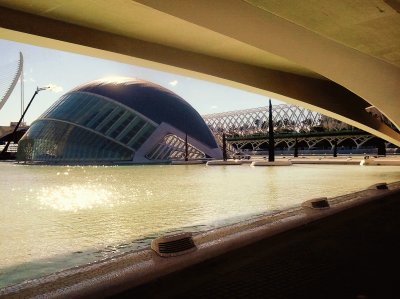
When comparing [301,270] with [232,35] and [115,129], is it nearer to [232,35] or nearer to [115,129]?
[232,35]

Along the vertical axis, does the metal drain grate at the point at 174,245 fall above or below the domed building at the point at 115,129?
below

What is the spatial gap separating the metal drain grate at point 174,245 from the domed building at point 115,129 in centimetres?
4681

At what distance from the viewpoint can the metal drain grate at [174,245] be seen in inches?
221

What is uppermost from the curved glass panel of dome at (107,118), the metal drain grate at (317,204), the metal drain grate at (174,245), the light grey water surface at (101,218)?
the curved glass panel of dome at (107,118)

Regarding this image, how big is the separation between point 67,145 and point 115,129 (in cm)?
761

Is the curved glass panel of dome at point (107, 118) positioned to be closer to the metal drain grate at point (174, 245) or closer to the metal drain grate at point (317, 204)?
the metal drain grate at point (317, 204)

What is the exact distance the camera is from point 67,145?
181 ft

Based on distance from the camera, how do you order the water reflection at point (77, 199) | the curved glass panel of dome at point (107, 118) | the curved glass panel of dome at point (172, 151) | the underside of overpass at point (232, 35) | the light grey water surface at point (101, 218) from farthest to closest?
the curved glass panel of dome at point (172, 151), the curved glass panel of dome at point (107, 118), the water reflection at point (77, 199), the underside of overpass at point (232, 35), the light grey water surface at point (101, 218)

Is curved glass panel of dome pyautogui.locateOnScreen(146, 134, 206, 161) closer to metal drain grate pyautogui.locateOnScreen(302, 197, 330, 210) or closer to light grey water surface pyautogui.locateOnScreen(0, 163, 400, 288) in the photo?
light grey water surface pyautogui.locateOnScreen(0, 163, 400, 288)

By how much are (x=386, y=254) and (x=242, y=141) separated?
3988 inches

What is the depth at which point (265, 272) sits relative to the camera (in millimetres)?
4727

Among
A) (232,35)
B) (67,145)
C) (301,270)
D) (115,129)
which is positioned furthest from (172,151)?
(301,270)

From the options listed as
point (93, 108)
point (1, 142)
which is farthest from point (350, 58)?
point (1, 142)

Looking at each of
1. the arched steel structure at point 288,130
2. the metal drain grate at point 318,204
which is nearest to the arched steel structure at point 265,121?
the arched steel structure at point 288,130
